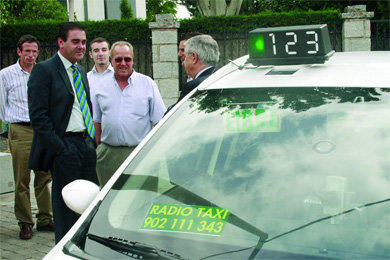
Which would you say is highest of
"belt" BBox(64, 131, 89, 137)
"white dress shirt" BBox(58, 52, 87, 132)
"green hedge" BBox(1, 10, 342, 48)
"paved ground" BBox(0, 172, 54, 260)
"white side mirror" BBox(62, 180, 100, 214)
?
"green hedge" BBox(1, 10, 342, 48)

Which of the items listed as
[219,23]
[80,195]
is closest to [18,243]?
[80,195]

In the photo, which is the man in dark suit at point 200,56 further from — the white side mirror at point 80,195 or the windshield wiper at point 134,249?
the windshield wiper at point 134,249

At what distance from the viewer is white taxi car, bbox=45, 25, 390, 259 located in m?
2.06

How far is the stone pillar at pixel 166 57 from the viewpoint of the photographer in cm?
1287

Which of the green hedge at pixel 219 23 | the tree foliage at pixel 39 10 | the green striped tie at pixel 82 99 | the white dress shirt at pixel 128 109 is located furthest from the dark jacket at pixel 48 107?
the tree foliage at pixel 39 10

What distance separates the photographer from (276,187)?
228 cm

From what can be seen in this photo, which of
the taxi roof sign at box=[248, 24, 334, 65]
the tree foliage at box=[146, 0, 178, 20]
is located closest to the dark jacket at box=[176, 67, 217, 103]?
the taxi roof sign at box=[248, 24, 334, 65]

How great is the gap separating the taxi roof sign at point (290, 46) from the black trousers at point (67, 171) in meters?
2.12

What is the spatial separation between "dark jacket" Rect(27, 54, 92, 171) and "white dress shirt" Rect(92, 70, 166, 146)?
0.64m

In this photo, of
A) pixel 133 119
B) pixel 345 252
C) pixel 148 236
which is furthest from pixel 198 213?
pixel 133 119

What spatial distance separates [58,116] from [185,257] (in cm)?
290

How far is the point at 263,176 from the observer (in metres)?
2.35

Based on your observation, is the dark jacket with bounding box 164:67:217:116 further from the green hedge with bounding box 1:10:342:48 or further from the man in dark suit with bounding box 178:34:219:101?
the green hedge with bounding box 1:10:342:48

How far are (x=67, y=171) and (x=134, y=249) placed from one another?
268 cm
